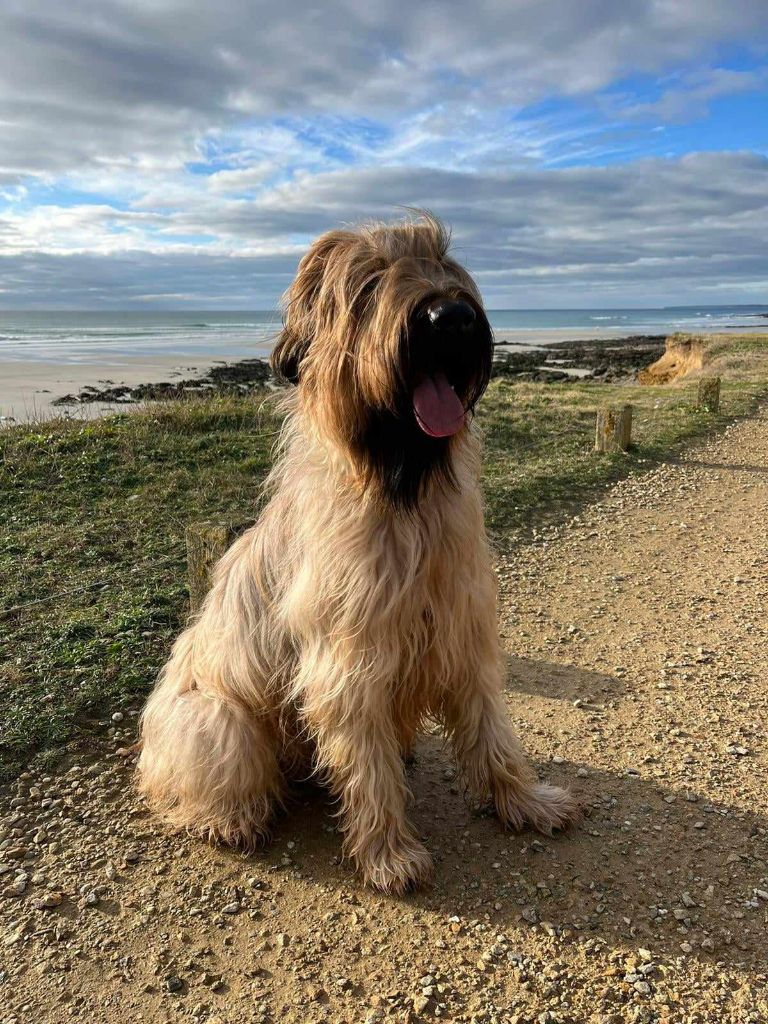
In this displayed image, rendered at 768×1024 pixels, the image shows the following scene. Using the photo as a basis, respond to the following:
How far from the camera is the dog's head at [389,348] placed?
260cm

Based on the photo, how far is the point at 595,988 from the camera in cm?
272

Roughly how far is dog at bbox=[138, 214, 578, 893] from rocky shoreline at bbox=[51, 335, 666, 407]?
974cm

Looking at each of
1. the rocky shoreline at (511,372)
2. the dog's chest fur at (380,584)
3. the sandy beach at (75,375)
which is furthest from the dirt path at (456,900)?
the sandy beach at (75,375)

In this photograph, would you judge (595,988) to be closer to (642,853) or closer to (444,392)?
(642,853)

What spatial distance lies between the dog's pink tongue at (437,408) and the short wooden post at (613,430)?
8.13 metres

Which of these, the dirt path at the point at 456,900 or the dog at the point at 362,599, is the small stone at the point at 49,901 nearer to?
the dirt path at the point at 456,900

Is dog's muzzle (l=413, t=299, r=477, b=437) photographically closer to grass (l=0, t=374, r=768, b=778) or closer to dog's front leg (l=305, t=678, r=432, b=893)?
dog's front leg (l=305, t=678, r=432, b=893)

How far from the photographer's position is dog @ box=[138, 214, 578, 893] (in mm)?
2721

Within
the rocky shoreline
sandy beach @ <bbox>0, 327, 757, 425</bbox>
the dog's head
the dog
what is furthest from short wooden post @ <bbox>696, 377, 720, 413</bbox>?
the dog's head

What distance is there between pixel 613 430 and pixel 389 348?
8331 millimetres

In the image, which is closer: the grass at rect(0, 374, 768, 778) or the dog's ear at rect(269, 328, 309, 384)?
the dog's ear at rect(269, 328, 309, 384)

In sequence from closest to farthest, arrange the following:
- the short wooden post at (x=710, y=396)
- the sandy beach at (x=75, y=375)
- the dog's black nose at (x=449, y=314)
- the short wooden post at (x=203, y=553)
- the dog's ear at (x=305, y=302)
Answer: the dog's black nose at (x=449, y=314)
the dog's ear at (x=305, y=302)
the short wooden post at (x=203, y=553)
the short wooden post at (x=710, y=396)
the sandy beach at (x=75, y=375)

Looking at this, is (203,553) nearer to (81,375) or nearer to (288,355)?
(288,355)

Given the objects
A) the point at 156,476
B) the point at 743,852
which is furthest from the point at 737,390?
the point at 743,852
